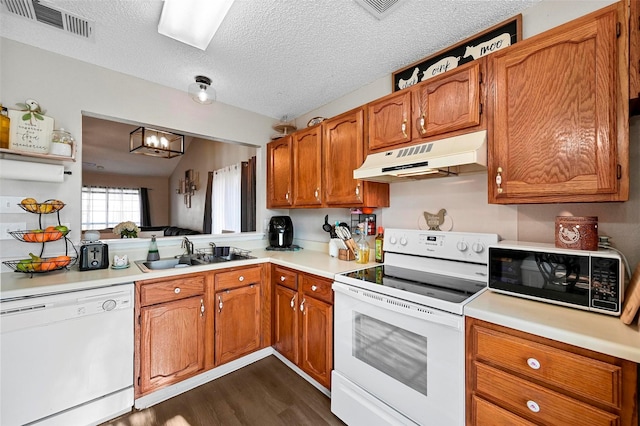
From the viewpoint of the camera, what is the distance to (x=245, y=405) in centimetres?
177

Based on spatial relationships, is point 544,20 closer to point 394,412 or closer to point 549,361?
point 549,361

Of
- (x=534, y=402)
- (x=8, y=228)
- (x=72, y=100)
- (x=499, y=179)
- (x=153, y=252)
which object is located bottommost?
(x=534, y=402)

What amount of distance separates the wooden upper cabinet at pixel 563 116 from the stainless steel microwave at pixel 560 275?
0.25 meters

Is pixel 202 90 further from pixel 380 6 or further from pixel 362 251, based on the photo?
pixel 362 251

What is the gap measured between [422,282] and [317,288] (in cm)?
73

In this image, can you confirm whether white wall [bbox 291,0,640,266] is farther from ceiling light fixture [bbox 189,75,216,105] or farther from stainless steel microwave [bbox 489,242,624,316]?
ceiling light fixture [bbox 189,75,216,105]

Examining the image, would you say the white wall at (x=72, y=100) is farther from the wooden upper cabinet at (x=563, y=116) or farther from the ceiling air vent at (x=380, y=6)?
the wooden upper cabinet at (x=563, y=116)

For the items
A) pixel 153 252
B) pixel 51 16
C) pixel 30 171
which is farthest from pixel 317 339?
pixel 51 16

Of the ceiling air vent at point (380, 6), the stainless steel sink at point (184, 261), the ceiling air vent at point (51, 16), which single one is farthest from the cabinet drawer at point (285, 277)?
the ceiling air vent at point (51, 16)

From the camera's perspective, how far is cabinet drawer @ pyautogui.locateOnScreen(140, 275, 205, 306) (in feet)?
5.63

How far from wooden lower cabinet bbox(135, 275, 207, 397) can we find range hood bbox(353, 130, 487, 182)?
5.04ft

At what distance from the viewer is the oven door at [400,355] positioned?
3.84 feet

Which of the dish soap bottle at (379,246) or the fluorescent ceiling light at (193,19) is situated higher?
the fluorescent ceiling light at (193,19)

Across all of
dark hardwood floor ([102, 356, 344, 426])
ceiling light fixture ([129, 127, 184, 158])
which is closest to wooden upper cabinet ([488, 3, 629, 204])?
dark hardwood floor ([102, 356, 344, 426])
